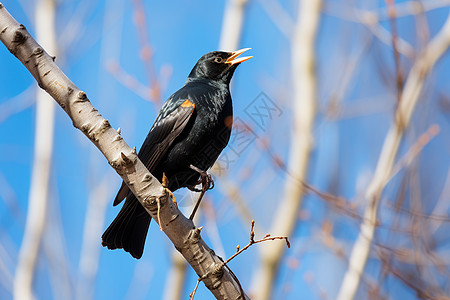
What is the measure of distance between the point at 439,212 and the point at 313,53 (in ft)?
8.16

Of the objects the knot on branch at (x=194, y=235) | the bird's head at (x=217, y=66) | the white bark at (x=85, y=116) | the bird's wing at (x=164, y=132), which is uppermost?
the bird's head at (x=217, y=66)

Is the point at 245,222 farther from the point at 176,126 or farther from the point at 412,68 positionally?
the point at 176,126

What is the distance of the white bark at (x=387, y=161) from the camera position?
404 centimetres

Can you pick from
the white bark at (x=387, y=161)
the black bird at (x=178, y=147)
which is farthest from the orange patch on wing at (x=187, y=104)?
the white bark at (x=387, y=161)

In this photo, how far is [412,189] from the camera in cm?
356

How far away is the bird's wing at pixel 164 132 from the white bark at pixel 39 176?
2.78 meters

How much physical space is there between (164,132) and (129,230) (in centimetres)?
67

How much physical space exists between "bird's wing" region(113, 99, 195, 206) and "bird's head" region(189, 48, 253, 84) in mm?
717

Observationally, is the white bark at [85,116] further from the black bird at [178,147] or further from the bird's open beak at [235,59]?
the bird's open beak at [235,59]

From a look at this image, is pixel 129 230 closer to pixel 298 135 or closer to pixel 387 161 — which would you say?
pixel 387 161

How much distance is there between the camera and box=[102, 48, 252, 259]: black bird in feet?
10.5

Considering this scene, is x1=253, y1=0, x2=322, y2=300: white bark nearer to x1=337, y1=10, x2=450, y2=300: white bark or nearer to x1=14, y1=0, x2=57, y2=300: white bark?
x1=337, y1=10, x2=450, y2=300: white bark

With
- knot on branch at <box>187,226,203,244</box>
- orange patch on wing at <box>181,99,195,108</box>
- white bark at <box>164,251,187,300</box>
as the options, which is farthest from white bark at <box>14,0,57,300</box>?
knot on branch at <box>187,226,203,244</box>

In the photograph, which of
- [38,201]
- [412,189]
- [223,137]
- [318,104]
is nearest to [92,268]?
[38,201]
